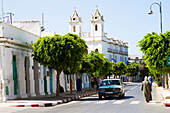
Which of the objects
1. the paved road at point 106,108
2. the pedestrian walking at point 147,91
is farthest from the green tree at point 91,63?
the paved road at point 106,108

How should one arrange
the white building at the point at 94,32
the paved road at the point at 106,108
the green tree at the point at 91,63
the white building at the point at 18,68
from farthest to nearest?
1. the white building at the point at 94,32
2. the green tree at the point at 91,63
3. the white building at the point at 18,68
4. the paved road at the point at 106,108

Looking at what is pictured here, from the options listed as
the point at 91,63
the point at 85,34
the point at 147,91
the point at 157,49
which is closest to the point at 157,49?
the point at 157,49

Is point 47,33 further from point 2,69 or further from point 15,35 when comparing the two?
point 2,69

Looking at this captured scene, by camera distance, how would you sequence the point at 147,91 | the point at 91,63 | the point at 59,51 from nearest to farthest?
the point at 147,91, the point at 59,51, the point at 91,63

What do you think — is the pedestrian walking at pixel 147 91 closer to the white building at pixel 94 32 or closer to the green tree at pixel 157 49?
the green tree at pixel 157 49

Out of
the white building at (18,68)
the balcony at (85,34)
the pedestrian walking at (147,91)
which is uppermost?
the balcony at (85,34)

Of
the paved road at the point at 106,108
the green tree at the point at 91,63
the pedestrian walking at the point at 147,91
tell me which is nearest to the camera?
the paved road at the point at 106,108

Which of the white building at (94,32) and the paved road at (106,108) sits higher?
the white building at (94,32)

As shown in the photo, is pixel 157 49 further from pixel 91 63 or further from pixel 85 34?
pixel 85 34

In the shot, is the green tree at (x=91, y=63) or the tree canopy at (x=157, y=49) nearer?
the tree canopy at (x=157, y=49)

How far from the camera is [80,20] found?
12094 centimetres

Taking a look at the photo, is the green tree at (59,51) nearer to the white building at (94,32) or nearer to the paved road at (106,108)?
the paved road at (106,108)

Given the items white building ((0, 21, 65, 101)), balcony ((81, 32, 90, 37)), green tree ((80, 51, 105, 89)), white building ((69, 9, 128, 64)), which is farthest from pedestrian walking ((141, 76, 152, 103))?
balcony ((81, 32, 90, 37))

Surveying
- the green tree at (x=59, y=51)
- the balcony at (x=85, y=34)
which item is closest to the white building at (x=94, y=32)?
the balcony at (x=85, y=34)
